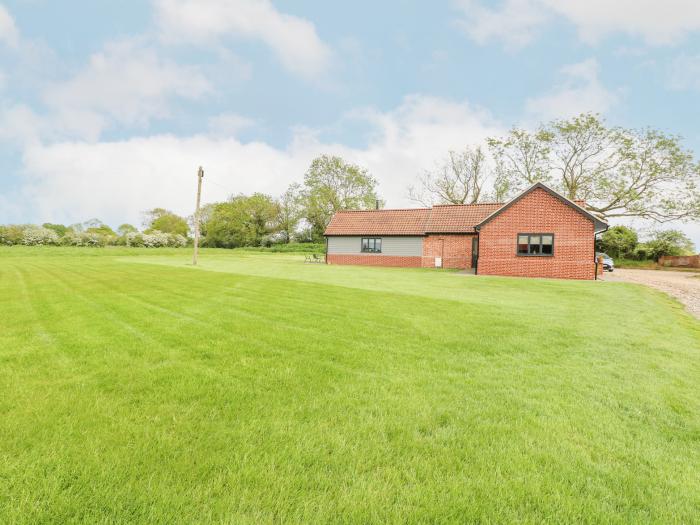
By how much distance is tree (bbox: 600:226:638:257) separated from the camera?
36.0 meters

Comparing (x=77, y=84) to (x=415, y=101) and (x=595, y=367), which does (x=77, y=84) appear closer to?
(x=415, y=101)

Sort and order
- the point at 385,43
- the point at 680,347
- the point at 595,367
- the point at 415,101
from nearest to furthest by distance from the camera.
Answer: the point at 595,367
the point at 680,347
the point at 385,43
the point at 415,101

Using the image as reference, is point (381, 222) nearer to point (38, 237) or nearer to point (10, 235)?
point (38, 237)

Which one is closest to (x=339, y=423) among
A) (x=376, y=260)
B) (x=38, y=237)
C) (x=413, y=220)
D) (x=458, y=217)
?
(x=458, y=217)

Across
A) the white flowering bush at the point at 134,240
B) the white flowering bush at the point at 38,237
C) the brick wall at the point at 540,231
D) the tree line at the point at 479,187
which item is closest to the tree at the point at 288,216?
the tree line at the point at 479,187

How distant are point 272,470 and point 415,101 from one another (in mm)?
34042

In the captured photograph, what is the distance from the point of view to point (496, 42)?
21422 mm

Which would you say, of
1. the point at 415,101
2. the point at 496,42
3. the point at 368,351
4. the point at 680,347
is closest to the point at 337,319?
the point at 368,351

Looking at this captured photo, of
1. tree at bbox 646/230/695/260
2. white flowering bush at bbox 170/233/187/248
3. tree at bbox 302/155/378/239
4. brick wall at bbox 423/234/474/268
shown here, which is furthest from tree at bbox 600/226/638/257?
white flowering bush at bbox 170/233/187/248

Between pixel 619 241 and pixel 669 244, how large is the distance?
3968 millimetres

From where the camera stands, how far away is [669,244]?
112ft

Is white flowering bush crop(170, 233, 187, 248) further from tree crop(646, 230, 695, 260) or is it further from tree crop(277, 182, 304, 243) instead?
tree crop(646, 230, 695, 260)

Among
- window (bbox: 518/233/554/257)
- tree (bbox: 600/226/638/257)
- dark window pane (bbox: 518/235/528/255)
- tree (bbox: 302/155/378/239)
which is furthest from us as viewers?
tree (bbox: 302/155/378/239)

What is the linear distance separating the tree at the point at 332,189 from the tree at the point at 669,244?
3524 cm
